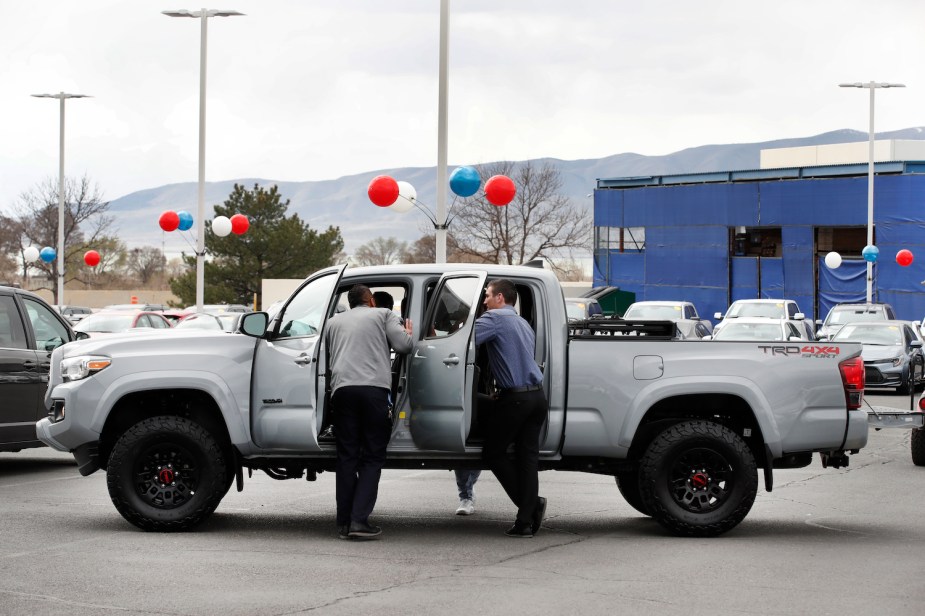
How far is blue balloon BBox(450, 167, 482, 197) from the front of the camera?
20.1 metres

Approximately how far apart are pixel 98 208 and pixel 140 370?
86.2m

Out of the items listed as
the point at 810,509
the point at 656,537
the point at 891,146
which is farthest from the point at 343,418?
the point at 891,146

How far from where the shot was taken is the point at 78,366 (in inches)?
411

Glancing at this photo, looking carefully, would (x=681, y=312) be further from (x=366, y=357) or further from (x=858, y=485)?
(x=366, y=357)

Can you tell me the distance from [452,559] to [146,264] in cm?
15144

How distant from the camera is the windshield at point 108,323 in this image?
3138 centimetres

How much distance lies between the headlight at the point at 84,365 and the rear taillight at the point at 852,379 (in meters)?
5.72

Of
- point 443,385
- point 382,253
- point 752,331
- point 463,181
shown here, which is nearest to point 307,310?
point 443,385

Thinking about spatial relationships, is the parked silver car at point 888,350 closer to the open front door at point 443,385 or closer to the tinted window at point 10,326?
the tinted window at point 10,326

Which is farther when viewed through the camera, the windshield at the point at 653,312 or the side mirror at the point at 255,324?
the windshield at the point at 653,312

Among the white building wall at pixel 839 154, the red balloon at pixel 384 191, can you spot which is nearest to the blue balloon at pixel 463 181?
the red balloon at pixel 384 191

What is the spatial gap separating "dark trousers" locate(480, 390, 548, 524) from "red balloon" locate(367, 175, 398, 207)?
10.3 metres

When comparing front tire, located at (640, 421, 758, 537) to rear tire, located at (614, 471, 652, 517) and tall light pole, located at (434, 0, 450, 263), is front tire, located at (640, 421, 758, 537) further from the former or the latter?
tall light pole, located at (434, 0, 450, 263)

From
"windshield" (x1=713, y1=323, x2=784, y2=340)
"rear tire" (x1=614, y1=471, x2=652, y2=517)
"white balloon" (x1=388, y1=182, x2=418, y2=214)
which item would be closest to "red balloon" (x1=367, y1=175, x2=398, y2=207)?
"white balloon" (x1=388, y1=182, x2=418, y2=214)
